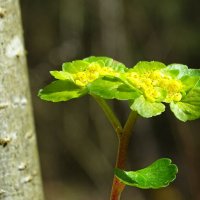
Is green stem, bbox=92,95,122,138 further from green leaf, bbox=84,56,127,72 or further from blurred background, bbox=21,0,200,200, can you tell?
blurred background, bbox=21,0,200,200

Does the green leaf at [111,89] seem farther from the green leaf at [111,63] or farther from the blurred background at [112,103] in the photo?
the blurred background at [112,103]

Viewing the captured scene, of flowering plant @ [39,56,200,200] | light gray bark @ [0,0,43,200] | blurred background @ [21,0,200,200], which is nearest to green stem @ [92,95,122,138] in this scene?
flowering plant @ [39,56,200,200]

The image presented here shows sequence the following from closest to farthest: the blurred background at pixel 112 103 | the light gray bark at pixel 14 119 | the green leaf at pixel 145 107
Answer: the green leaf at pixel 145 107
the light gray bark at pixel 14 119
the blurred background at pixel 112 103

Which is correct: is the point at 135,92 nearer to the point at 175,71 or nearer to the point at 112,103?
the point at 175,71

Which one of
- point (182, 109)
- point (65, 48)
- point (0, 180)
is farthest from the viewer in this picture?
point (65, 48)

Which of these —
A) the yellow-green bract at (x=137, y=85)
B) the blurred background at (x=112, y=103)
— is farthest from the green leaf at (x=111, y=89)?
the blurred background at (x=112, y=103)

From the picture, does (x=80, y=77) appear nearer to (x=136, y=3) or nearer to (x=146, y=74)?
(x=146, y=74)

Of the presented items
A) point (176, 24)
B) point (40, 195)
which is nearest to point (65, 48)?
point (176, 24)
